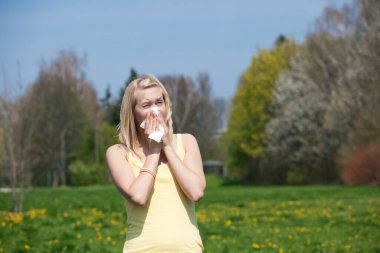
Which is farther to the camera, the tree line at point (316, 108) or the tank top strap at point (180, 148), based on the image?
the tree line at point (316, 108)

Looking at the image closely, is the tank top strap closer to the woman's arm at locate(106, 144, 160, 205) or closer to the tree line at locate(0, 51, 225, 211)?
the woman's arm at locate(106, 144, 160, 205)

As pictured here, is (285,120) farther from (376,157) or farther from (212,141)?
(212,141)

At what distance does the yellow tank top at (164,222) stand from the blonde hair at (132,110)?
204mm

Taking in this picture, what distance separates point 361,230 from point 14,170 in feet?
30.1

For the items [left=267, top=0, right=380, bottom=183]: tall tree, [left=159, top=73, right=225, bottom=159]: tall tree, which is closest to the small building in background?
[left=159, top=73, right=225, bottom=159]: tall tree

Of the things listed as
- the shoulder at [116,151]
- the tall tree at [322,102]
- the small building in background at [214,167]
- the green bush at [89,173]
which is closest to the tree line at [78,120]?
the green bush at [89,173]

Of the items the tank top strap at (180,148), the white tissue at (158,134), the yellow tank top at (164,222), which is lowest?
the yellow tank top at (164,222)

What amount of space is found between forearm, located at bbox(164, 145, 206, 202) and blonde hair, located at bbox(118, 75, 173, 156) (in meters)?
0.10

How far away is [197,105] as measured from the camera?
3349 inches

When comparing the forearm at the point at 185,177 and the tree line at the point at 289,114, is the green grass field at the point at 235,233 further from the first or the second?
the tree line at the point at 289,114

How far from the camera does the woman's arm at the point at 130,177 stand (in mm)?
3066

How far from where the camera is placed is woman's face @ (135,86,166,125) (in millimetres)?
3211

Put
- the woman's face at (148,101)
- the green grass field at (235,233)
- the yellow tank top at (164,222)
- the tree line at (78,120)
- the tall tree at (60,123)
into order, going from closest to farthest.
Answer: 1. the yellow tank top at (164,222)
2. the woman's face at (148,101)
3. the green grass field at (235,233)
4. the tree line at (78,120)
5. the tall tree at (60,123)

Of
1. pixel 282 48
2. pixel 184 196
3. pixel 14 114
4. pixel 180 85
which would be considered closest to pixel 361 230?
pixel 184 196
